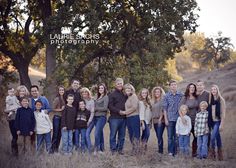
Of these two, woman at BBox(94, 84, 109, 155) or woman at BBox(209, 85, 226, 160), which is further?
woman at BBox(94, 84, 109, 155)

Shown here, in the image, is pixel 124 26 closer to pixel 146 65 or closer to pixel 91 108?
pixel 146 65

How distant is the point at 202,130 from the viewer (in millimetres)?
10391

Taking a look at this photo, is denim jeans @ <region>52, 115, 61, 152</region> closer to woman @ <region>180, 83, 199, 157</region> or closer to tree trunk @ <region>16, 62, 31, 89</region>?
woman @ <region>180, 83, 199, 157</region>

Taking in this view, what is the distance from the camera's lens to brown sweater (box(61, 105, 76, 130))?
10641 millimetres

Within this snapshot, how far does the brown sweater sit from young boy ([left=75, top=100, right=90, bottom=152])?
7.2 inches

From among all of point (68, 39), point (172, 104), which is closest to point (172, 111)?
point (172, 104)

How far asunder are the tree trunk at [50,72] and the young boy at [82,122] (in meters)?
6.42

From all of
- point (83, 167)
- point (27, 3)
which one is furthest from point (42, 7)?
point (83, 167)

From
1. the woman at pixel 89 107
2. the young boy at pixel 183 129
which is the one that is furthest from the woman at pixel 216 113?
the woman at pixel 89 107

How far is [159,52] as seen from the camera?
1684cm

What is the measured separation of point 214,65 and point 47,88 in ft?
179

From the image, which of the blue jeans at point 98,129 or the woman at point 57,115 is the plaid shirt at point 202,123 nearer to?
the blue jeans at point 98,129

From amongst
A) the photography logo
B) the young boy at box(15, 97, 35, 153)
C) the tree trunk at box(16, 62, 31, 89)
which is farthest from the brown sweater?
the tree trunk at box(16, 62, 31, 89)

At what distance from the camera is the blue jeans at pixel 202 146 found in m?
10.3
